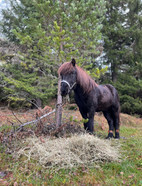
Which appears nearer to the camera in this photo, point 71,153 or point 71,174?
point 71,174

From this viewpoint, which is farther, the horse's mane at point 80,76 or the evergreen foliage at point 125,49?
the evergreen foliage at point 125,49

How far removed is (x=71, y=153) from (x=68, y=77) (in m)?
1.48

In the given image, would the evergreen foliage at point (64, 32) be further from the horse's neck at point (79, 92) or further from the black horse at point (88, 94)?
the horse's neck at point (79, 92)

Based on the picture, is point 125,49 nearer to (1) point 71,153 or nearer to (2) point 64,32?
(2) point 64,32

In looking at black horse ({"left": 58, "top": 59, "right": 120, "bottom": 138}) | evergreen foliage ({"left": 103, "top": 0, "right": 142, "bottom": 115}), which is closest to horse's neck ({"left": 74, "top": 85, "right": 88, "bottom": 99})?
black horse ({"left": 58, "top": 59, "right": 120, "bottom": 138})

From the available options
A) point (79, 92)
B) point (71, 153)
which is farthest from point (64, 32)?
point (71, 153)

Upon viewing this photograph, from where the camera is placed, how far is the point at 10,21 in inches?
399

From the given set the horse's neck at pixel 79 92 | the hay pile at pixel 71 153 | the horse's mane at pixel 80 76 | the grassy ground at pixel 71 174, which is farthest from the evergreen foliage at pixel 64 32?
the grassy ground at pixel 71 174

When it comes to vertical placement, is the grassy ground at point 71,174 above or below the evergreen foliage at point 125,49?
below

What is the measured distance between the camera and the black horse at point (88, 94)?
9.64 feet

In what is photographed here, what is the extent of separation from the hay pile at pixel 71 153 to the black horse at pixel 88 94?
0.79 m

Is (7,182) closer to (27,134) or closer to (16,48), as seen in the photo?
(27,134)

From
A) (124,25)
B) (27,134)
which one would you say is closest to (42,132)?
(27,134)

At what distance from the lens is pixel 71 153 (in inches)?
98.7
